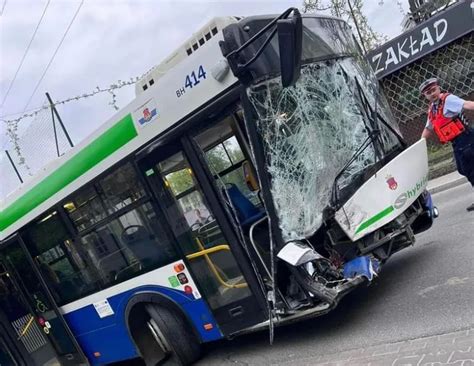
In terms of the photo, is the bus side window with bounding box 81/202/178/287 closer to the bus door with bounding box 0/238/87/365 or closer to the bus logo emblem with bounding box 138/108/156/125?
the bus logo emblem with bounding box 138/108/156/125

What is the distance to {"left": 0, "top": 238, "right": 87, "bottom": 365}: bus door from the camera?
7301mm

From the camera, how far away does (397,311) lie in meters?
4.88

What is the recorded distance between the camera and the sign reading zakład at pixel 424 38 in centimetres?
988

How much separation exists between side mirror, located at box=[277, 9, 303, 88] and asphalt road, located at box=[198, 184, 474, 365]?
224cm

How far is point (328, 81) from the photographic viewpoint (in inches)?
200

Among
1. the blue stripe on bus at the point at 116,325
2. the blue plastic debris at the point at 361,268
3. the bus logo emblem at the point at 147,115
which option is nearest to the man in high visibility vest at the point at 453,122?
the blue plastic debris at the point at 361,268

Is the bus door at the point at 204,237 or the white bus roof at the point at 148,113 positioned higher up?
the white bus roof at the point at 148,113

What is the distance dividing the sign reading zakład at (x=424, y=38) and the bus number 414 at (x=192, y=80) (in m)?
6.54

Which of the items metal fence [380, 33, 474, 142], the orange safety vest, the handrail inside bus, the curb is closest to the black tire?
the handrail inside bus

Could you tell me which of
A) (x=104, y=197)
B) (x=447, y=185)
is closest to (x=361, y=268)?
(x=104, y=197)

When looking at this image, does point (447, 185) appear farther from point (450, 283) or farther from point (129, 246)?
point (129, 246)

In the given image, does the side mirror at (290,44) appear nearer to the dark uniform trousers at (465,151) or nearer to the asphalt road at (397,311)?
the asphalt road at (397,311)

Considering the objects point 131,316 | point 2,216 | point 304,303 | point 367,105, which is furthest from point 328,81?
point 2,216

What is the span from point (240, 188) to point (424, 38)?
6887mm
